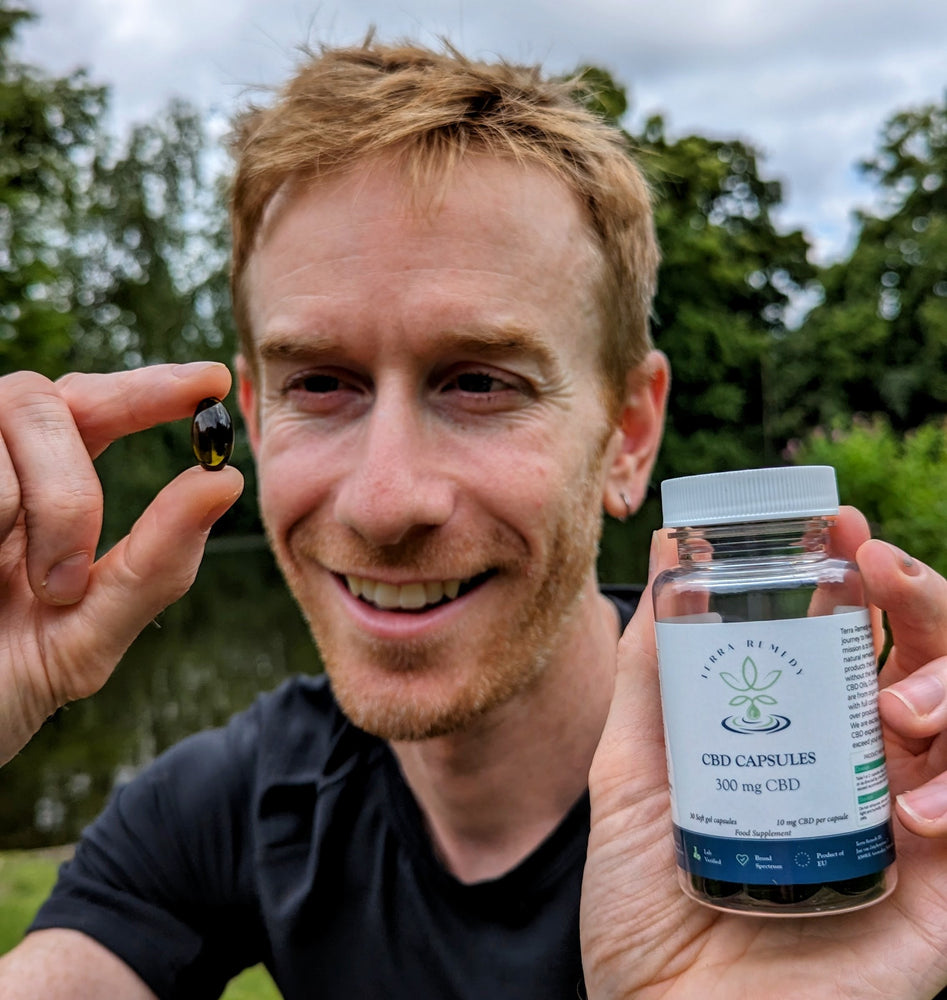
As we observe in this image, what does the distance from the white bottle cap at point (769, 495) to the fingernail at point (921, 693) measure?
0.27 meters

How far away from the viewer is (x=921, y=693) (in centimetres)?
128

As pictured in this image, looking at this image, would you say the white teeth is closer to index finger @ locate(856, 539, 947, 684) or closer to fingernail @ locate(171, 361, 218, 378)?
fingernail @ locate(171, 361, 218, 378)

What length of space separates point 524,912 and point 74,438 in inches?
56.4

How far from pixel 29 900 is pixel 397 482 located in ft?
13.3

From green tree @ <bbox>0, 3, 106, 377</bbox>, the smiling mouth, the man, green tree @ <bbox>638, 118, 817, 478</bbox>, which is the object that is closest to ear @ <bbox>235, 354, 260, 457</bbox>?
the man

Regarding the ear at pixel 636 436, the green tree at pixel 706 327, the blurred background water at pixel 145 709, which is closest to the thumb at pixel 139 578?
the ear at pixel 636 436

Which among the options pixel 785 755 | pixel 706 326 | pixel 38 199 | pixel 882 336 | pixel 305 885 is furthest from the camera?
pixel 882 336

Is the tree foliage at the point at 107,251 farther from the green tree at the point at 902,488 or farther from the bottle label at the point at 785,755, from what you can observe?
the bottle label at the point at 785,755

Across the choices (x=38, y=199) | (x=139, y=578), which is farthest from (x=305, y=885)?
(x=38, y=199)

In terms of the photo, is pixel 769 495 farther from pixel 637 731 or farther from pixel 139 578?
pixel 139 578

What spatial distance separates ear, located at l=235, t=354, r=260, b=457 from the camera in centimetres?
263

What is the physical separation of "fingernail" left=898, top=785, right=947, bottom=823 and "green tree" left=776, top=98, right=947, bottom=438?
3095 centimetres

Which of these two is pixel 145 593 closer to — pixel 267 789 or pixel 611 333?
pixel 267 789

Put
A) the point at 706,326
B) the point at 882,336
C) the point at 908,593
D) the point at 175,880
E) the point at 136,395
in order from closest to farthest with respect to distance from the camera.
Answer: the point at 908,593, the point at 136,395, the point at 175,880, the point at 706,326, the point at 882,336
